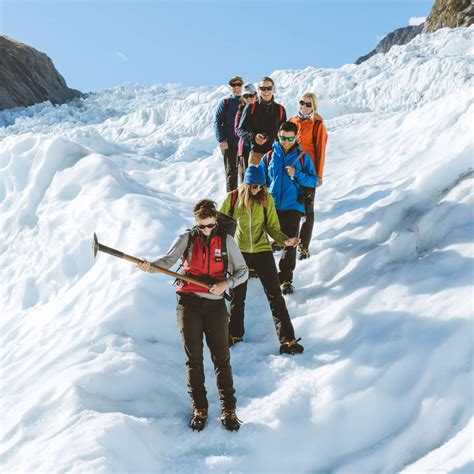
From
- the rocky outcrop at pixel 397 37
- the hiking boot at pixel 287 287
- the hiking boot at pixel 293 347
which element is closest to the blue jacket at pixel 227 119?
the hiking boot at pixel 287 287

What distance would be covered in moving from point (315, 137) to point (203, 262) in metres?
2.84

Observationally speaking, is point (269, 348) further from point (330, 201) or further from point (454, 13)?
point (454, 13)

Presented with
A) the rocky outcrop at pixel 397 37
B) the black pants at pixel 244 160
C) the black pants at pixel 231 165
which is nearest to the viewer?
the black pants at pixel 244 160

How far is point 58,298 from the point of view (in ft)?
22.0

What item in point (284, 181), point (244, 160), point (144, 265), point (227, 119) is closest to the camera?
point (144, 265)

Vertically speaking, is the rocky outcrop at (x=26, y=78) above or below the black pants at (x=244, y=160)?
above

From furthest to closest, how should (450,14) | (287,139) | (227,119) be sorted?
(450,14)
(227,119)
(287,139)

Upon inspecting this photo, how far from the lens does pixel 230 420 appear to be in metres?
3.74

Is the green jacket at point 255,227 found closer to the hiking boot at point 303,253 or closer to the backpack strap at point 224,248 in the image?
the backpack strap at point 224,248

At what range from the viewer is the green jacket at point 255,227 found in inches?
177

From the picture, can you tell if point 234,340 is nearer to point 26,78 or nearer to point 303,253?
point 303,253

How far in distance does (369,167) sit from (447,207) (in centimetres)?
523

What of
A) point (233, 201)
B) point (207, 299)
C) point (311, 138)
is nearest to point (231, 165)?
point (311, 138)

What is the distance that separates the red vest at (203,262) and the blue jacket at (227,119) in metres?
3.85
